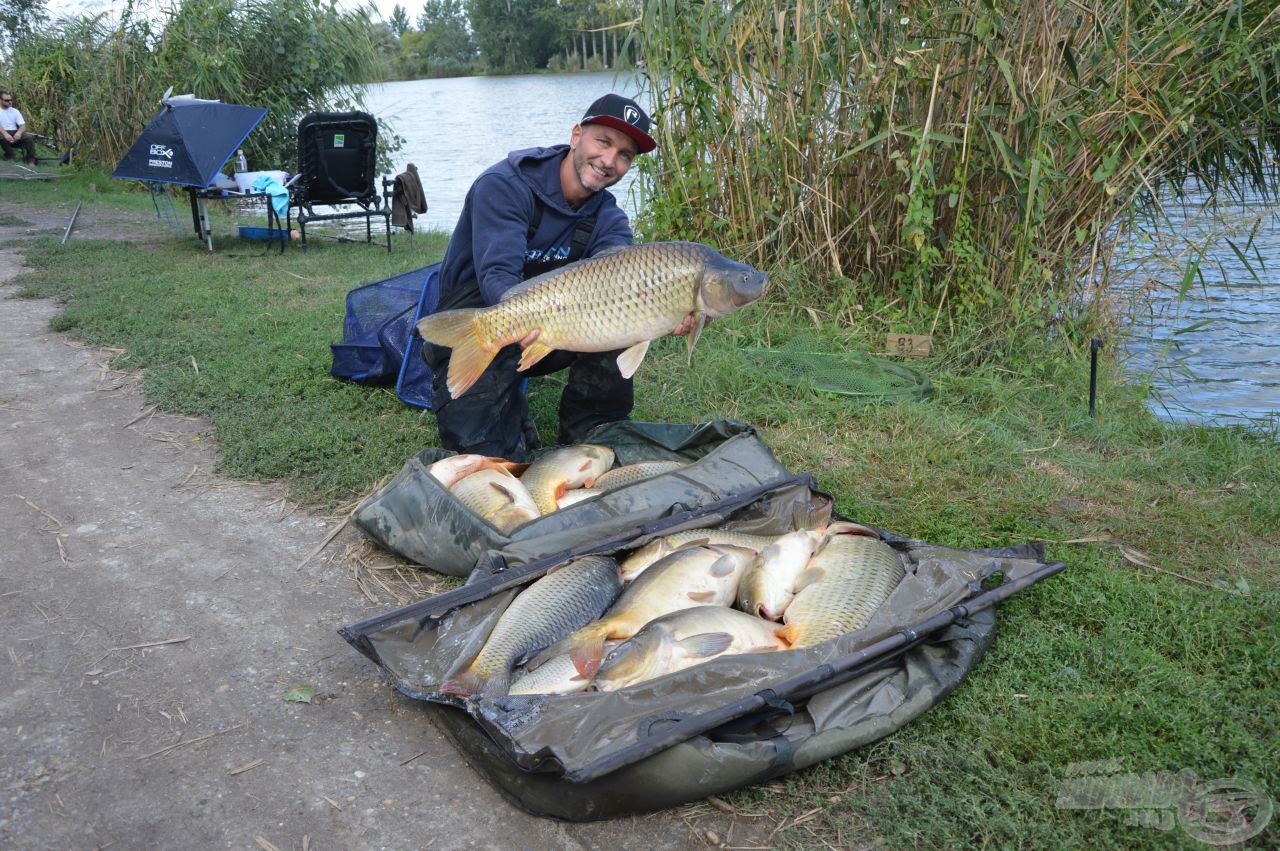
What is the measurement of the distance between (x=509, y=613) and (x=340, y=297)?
13.5 ft

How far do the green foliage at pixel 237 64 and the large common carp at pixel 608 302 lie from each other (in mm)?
8666

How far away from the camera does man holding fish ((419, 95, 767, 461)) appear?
8.55ft

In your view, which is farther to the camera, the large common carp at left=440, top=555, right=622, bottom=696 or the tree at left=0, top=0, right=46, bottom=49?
the tree at left=0, top=0, right=46, bottom=49

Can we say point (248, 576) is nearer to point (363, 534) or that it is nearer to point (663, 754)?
point (363, 534)

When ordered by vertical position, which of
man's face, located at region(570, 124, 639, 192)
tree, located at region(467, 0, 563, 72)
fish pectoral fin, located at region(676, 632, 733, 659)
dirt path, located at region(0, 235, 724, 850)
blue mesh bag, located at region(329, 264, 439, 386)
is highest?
tree, located at region(467, 0, 563, 72)

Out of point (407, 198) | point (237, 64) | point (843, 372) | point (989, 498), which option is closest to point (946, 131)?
point (843, 372)

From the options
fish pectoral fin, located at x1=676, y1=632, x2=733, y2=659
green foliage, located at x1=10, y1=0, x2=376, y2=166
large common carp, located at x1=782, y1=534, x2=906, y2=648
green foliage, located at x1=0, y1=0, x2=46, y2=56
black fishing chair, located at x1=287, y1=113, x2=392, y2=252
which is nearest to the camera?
fish pectoral fin, located at x1=676, y1=632, x2=733, y2=659

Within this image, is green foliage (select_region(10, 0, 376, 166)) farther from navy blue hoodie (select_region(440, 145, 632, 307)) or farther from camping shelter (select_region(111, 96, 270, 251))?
navy blue hoodie (select_region(440, 145, 632, 307))

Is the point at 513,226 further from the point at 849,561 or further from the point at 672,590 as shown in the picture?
the point at 849,561

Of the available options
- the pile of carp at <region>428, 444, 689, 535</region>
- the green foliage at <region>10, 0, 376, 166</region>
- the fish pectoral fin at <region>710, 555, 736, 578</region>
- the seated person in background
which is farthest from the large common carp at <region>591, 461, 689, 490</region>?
the seated person in background

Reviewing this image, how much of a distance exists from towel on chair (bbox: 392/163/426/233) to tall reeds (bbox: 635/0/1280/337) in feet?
11.6

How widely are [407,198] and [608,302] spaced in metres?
5.91

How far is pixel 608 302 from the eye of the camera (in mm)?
2613

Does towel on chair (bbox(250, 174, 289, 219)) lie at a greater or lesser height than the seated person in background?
lesser
